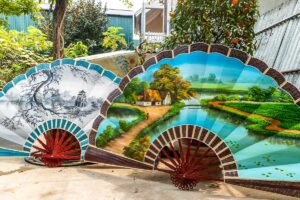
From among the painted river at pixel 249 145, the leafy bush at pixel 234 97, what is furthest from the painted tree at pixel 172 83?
the leafy bush at pixel 234 97

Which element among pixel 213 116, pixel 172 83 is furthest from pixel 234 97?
pixel 172 83

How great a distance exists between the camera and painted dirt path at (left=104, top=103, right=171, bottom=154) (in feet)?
14.7

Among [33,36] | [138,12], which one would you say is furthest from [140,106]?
[138,12]

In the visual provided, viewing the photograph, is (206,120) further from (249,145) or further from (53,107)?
(53,107)

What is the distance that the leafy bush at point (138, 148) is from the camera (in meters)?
4.60

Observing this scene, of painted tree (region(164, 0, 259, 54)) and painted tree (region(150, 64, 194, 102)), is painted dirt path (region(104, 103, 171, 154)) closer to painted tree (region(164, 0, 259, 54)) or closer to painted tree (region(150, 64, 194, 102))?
painted tree (region(150, 64, 194, 102))

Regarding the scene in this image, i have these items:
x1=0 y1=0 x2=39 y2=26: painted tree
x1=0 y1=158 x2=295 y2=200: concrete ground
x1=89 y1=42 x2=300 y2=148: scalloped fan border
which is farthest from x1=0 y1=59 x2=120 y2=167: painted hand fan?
x1=0 y1=0 x2=39 y2=26: painted tree

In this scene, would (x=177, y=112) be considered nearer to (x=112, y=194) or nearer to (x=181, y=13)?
(x=112, y=194)

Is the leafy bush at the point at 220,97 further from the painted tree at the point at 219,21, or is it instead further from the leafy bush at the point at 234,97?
the painted tree at the point at 219,21

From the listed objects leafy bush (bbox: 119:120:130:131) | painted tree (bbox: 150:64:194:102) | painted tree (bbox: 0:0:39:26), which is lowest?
leafy bush (bbox: 119:120:130:131)

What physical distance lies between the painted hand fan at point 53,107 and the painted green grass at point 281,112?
2.78 metres

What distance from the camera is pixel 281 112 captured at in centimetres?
385

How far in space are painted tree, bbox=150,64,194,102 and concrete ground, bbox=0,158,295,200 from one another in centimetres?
137

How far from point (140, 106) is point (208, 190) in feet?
5.25
